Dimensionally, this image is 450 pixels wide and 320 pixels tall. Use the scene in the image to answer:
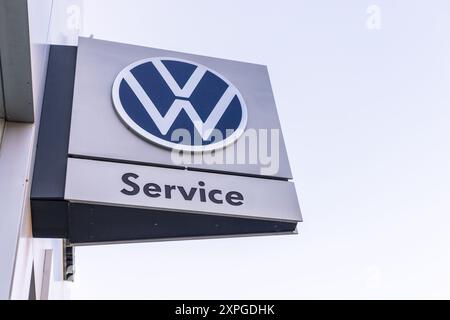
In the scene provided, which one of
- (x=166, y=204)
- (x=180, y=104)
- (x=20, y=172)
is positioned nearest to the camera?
(x=20, y=172)

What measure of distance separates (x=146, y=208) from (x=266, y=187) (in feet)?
2.41

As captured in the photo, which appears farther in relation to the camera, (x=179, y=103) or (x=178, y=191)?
(x=179, y=103)

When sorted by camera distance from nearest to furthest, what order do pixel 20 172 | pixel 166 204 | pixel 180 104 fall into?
pixel 20 172, pixel 166 204, pixel 180 104

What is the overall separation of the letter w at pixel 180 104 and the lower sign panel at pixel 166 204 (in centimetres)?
35

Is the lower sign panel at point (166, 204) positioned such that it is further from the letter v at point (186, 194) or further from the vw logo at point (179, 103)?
the vw logo at point (179, 103)

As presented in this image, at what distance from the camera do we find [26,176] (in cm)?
253

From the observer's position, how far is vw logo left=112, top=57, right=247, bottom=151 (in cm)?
314

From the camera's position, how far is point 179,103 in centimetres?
337

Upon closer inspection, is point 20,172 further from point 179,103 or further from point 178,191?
point 179,103

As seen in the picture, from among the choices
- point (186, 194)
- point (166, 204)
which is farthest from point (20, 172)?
point (186, 194)

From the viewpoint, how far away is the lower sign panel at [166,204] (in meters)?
2.74

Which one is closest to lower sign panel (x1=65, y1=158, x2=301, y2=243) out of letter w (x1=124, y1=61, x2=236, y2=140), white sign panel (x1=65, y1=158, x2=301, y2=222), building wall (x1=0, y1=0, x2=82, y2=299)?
white sign panel (x1=65, y1=158, x2=301, y2=222)
